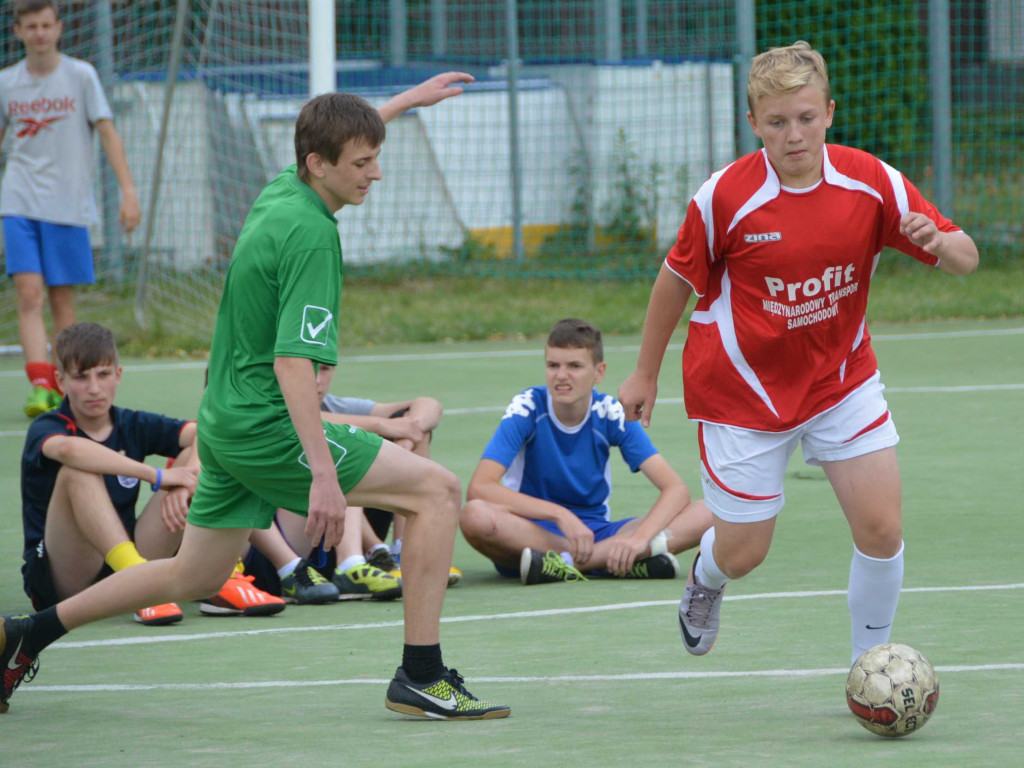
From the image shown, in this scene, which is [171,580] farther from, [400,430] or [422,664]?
[400,430]

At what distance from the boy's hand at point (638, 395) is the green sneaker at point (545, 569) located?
1718mm

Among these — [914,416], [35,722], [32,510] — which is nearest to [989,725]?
[35,722]

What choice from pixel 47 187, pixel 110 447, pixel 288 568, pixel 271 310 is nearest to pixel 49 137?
pixel 47 187

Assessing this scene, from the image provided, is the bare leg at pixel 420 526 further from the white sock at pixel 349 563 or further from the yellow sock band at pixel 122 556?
the white sock at pixel 349 563

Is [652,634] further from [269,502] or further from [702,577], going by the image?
[269,502]

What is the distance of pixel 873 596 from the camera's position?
14.7 ft

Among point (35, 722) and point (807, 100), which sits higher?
point (807, 100)

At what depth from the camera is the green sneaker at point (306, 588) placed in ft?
20.2

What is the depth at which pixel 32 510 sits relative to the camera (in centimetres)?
586

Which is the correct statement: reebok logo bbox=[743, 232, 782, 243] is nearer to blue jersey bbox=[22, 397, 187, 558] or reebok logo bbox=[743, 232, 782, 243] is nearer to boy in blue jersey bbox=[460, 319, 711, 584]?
boy in blue jersey bbox=[460, 319, 711, 584]

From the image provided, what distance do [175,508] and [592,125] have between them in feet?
45.6

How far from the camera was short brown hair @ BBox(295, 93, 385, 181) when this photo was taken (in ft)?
13.8

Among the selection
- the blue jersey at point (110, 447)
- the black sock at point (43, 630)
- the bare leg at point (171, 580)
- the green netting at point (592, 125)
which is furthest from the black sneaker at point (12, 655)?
Answer: the green netting at point (592, 125)

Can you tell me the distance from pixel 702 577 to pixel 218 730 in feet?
5.00
